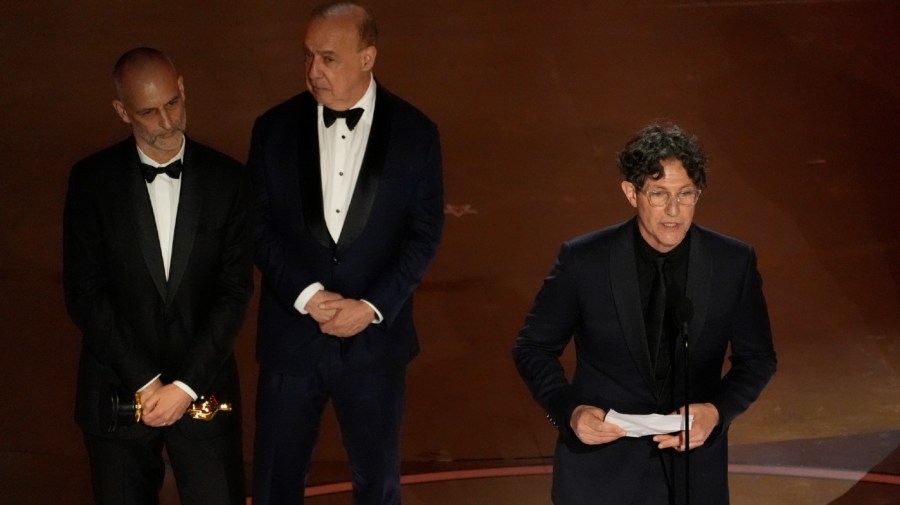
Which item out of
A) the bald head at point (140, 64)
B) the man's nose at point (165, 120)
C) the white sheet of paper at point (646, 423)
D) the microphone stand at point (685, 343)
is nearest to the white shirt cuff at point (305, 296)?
the man's nose at point (165, 120)

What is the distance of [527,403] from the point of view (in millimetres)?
6105

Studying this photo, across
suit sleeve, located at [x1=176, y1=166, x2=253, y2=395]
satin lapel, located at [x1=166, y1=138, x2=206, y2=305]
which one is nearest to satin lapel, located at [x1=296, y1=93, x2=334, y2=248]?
suit sleeve, located at [x1=176, y1=166, x2=253, y2=395]

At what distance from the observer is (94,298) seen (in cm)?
402

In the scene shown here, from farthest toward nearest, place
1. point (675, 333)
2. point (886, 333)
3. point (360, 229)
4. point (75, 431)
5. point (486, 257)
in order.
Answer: point (486, 257) < point (886, 333) < point (75, 431) < point (360, 229) < point (675, 333)

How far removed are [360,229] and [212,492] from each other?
0.95 metres

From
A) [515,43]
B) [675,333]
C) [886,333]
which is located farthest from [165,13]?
[675,333]

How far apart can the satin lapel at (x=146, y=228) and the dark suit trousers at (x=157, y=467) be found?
0.44m

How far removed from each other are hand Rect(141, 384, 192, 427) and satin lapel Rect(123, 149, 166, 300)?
28 centimetres

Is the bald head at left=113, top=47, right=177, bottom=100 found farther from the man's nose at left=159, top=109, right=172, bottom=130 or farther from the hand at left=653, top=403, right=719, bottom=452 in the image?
the hand at left=653, top=403, right=719, bottom=452

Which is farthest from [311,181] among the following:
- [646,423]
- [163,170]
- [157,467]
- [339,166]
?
[646,423]

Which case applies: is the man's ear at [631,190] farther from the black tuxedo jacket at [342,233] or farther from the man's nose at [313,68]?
the man's nose at [313,68]

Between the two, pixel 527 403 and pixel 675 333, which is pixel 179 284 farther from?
pixel 527 403

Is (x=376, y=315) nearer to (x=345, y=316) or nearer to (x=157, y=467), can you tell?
(x=345, y=316)

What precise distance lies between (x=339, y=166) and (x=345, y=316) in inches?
18.9
